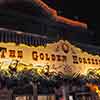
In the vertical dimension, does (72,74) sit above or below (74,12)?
below

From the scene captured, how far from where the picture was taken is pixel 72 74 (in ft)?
32.4

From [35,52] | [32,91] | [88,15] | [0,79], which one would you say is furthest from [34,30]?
[88,15]

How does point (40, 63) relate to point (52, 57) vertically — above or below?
below

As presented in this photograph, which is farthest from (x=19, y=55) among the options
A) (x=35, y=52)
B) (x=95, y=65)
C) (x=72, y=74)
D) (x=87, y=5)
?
(x=87, y=5)

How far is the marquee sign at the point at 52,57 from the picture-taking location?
8.49m

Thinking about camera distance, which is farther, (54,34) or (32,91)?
(54,34)

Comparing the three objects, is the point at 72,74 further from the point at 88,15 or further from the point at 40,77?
the point at 88,15

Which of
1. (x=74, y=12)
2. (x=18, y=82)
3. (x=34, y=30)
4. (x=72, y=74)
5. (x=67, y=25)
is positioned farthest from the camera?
(x=74, y=12)

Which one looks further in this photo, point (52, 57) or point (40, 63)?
point (52, 57)

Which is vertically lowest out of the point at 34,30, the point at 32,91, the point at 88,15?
the point at 32,91

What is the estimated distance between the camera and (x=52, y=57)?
9500 mm

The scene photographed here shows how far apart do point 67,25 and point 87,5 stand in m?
5.12

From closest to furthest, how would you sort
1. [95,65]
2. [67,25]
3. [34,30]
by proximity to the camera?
[95,65]
[34,30]
[67,25]

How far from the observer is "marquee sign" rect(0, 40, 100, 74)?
8.49 meters
